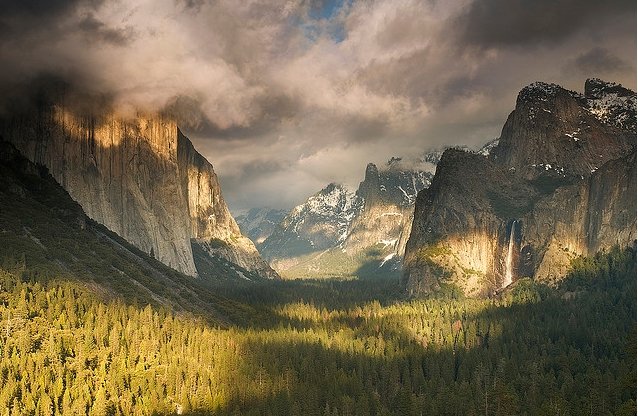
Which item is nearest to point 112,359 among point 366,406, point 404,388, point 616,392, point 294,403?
point 294,403

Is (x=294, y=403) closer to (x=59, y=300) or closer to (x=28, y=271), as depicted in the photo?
(x=59, y=300)

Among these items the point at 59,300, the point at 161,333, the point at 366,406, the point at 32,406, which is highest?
the point at 59,300

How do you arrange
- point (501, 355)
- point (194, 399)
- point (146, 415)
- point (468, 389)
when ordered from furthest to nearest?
point (501, 355) → point (468, 389) → point (194, 399) → point (146, 415)

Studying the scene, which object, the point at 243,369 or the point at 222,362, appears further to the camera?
the point at 222,362

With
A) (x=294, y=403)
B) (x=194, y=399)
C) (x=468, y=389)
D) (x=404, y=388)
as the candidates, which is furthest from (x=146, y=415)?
(x=468, y=389)

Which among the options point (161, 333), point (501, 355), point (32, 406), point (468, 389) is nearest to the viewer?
point (32, 406)

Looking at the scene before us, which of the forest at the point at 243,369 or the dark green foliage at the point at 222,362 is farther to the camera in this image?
the dark green foliage at the point at 222,362

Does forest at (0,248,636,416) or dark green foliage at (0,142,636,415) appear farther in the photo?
dark green foliage at (0,142,636,415)

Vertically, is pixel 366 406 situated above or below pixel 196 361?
below

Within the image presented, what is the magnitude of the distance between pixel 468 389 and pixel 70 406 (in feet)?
288

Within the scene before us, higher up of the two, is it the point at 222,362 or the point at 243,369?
the point at 222,362

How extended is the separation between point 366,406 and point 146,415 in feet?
152

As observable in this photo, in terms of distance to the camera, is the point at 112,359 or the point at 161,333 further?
the point at 161,333

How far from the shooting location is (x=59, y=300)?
5758 inches
